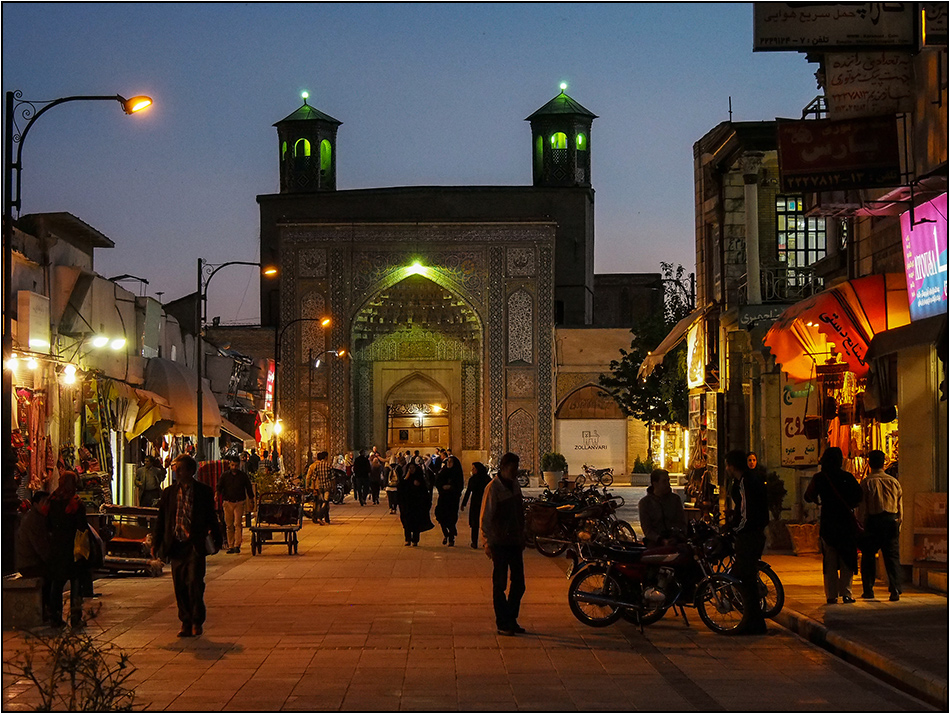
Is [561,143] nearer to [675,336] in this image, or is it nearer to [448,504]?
[675,336]

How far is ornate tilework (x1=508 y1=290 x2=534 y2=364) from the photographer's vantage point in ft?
170

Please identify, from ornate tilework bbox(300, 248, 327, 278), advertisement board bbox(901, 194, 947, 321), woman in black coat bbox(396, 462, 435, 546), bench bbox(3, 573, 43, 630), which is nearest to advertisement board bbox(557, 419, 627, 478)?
ornate tilework bbox(300, 248, 327, 278)

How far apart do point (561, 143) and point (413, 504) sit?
36125 mm

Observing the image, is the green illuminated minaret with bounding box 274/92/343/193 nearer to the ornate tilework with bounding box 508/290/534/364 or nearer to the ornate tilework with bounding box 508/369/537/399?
the ornate tilework with bounding box 508/290/534/364

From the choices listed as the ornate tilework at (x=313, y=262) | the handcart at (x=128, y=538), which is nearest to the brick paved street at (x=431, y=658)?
the handcart at (x=128, y=538)

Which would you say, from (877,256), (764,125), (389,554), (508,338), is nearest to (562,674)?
(877,256)

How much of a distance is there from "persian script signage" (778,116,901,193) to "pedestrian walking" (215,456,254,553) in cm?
1022

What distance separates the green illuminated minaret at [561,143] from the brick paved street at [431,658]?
41166mm

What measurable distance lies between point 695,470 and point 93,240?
35.5 ft

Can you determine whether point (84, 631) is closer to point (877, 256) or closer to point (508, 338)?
point (877, 256)

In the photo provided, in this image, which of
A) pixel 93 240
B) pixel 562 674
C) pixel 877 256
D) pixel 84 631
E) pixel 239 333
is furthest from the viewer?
pixel 239 333

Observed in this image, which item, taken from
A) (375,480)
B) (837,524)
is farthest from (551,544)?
(375,480)

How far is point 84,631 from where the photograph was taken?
11.9 m

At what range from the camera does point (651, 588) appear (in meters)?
11.7
